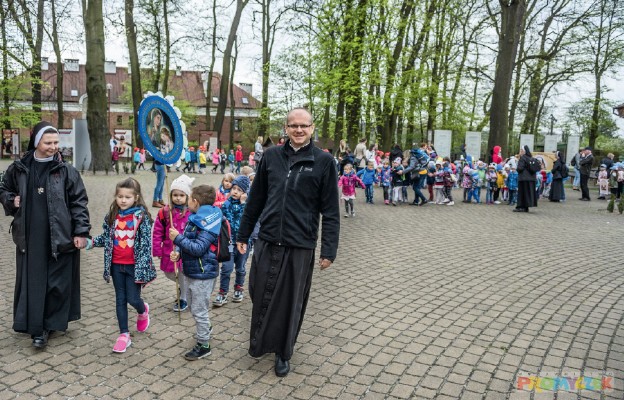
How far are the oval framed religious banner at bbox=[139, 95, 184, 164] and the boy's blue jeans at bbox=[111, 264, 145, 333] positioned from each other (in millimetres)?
1010

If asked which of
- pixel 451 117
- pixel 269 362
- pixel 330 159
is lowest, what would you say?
pixel 269 362

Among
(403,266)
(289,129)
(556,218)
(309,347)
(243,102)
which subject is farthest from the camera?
(243,102)

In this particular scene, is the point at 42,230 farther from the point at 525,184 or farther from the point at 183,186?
the point at 525,184

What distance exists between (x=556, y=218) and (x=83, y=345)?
13269 mm

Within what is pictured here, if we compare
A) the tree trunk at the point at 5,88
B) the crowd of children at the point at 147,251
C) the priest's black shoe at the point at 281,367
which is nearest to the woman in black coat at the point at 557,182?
the crowd of children at the point at 147,251

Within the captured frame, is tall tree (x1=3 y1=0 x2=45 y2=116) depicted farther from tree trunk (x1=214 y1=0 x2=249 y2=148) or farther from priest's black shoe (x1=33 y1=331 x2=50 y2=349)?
priest's black shoe (x1=33 y1=331 x2=50 y2=349)

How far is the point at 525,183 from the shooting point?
15875 mm

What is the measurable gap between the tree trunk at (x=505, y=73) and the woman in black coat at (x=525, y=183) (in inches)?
252

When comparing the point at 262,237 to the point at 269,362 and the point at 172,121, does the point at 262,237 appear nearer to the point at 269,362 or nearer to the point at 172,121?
the point at 269,362

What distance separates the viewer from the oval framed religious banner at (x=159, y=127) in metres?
4.88

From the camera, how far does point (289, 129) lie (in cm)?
416

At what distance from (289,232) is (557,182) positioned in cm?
1784

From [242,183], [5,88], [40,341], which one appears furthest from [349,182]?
[5,88]

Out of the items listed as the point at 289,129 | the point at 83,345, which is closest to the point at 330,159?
the point at 289,129
